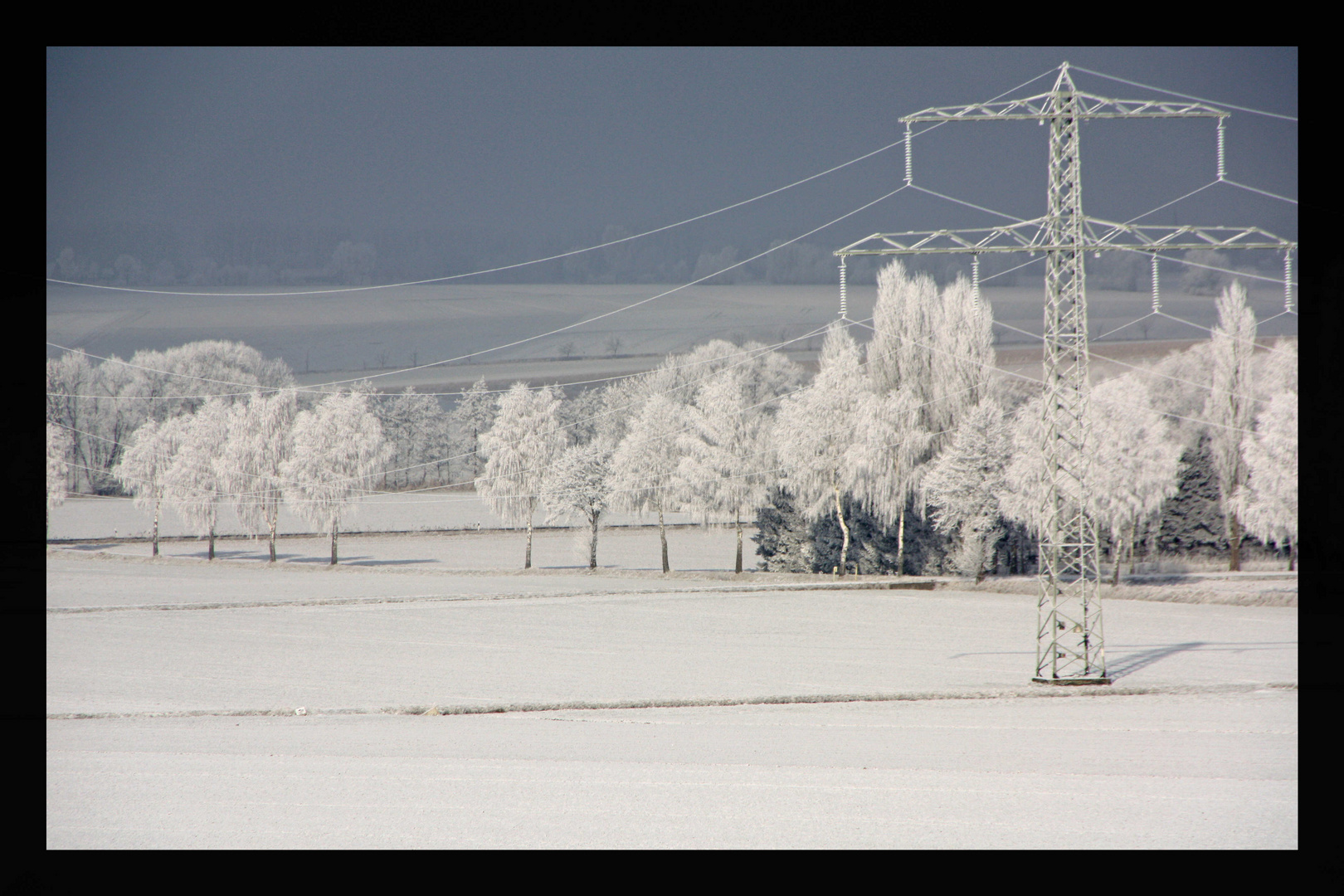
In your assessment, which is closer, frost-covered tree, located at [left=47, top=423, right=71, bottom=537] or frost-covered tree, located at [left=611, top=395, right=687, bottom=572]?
frost-covered tree, located at [left=611, top=395, right=687, bottom=572]

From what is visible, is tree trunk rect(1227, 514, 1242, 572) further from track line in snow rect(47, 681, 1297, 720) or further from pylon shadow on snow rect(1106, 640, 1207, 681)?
track line in snow rect(47, 681, 1297, 720)

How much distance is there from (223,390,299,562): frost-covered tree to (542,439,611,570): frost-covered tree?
413 inches

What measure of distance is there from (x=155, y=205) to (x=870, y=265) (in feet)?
104

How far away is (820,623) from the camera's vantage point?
2377cm

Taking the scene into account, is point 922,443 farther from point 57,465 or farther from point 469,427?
point 57,465

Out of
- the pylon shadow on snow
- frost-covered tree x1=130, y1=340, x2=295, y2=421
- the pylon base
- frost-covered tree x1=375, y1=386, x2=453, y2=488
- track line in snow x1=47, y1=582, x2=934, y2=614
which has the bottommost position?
track line in snow x1=47, y1=582, x2=934, y2=614

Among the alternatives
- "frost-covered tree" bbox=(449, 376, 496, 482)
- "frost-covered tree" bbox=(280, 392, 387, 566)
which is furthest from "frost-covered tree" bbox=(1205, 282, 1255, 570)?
"frost-covered tree" bbox=(449, 376, 496, 482)

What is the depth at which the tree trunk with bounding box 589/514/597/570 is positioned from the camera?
35.5 meters

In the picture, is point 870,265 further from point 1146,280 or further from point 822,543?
point 822,543

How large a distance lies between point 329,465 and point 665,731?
94.8 ft

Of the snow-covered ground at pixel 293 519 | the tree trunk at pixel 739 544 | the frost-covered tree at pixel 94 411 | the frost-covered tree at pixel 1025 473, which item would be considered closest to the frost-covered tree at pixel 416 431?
the snow-covered ground at pixel 293 519

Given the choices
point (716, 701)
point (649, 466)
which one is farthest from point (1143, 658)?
point (649, 466)
